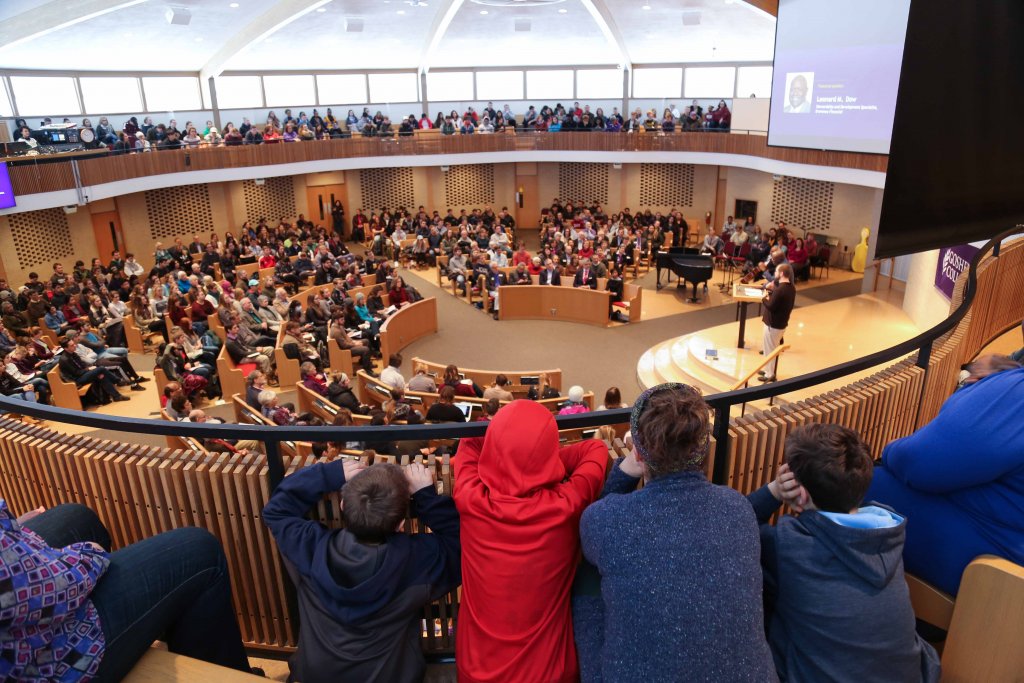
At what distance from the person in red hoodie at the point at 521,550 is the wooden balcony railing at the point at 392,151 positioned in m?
14.4

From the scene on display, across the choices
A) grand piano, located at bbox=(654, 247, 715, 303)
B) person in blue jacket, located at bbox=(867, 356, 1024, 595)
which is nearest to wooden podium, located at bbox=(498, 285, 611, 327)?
grand piano, located at bbox=(654, 247, 715, 303)

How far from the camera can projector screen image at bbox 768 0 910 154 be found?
370 inches

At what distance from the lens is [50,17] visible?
16.0 m

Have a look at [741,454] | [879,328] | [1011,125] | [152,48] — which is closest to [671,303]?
[879,328]

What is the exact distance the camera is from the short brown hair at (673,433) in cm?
176

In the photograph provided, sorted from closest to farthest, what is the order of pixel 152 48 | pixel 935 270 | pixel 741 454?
pixel 741 454 < pixel 935 270 < pixel 152 48

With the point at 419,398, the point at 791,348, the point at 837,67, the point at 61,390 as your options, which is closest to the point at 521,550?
the point at 419,398

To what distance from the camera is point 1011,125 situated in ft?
13.5

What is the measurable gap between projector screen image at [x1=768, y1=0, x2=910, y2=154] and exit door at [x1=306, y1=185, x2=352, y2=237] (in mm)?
15918

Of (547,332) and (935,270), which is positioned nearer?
(935,270)

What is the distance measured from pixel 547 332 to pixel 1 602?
37.9 ft

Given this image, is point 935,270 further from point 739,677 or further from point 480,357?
point 739,677

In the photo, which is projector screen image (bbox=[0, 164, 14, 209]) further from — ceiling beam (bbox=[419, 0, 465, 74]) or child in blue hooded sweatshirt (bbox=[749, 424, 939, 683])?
child in blue hooded sweatshirt (bbox=[749, 424, 939, 683])

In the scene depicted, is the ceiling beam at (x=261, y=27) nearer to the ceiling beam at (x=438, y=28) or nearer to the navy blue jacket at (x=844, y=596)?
the ceiling beam at (x=438, y=28)
